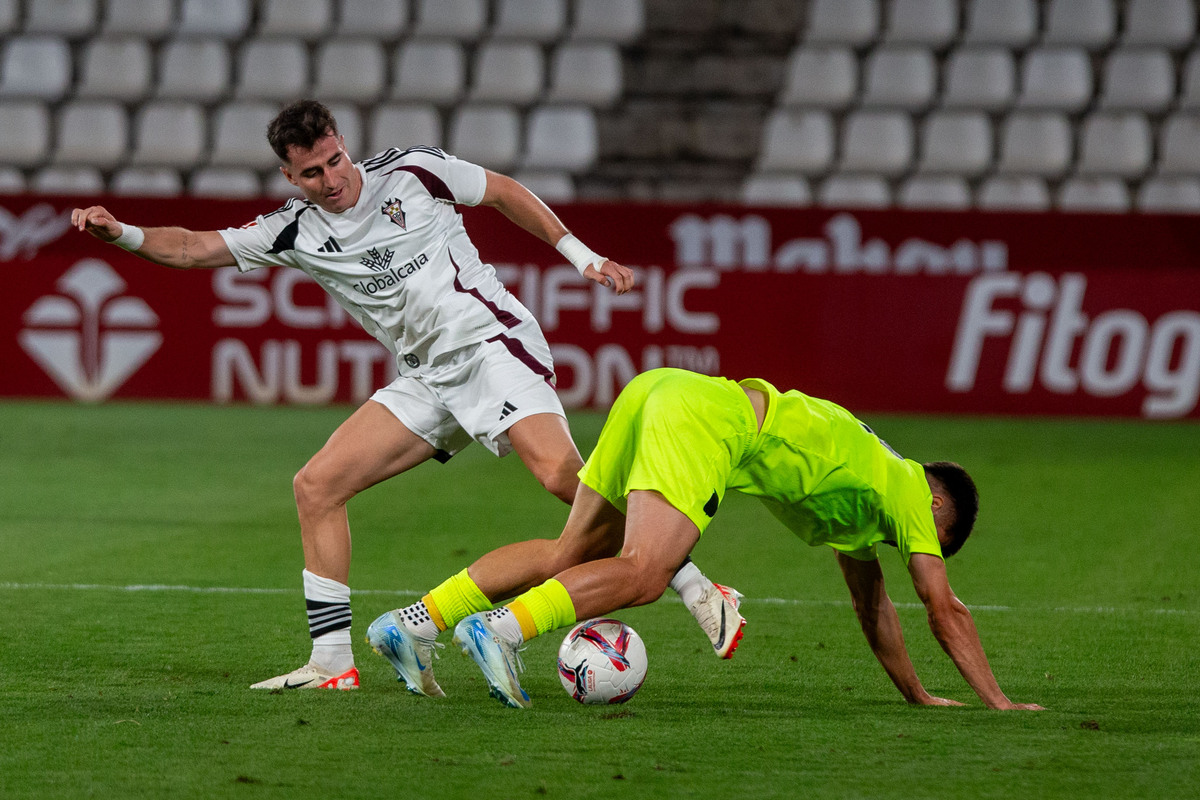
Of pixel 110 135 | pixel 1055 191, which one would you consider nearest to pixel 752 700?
pixel 1055 191

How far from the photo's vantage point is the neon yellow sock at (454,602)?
4.70m

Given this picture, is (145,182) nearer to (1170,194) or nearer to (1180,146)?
(1170,194)

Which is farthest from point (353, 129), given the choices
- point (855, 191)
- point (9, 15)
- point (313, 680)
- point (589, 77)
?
point (313, 680)

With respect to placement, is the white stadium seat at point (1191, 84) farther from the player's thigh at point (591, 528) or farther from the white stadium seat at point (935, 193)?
the player's thigh at point (591, 528)

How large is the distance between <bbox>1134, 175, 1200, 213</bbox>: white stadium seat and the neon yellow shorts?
39.9 feet

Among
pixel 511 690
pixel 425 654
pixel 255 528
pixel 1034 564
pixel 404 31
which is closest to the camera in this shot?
pixel 511 690

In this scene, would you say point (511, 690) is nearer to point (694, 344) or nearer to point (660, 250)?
point (694, 344)

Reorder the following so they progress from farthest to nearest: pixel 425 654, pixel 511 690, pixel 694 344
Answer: pixel 694 344
pixel 425 654
pixel 511 690

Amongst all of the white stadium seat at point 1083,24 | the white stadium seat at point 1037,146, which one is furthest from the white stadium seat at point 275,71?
the white stadium seat at point 1083,24

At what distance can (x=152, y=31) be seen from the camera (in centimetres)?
1706

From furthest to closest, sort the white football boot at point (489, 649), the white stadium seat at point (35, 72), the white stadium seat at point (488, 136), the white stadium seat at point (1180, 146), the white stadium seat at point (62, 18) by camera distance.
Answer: the white stadium seat at point (62, 18)
the white stadium seat at point (35, 72)
the white stadium seat at point (488, 136)
the white stadium seat at point (1180, 146)
the white football boot at point (489, 649)

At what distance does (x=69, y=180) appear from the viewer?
15.9 m

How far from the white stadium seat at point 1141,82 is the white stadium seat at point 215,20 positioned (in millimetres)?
9241

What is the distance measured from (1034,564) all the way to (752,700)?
3.04 m
